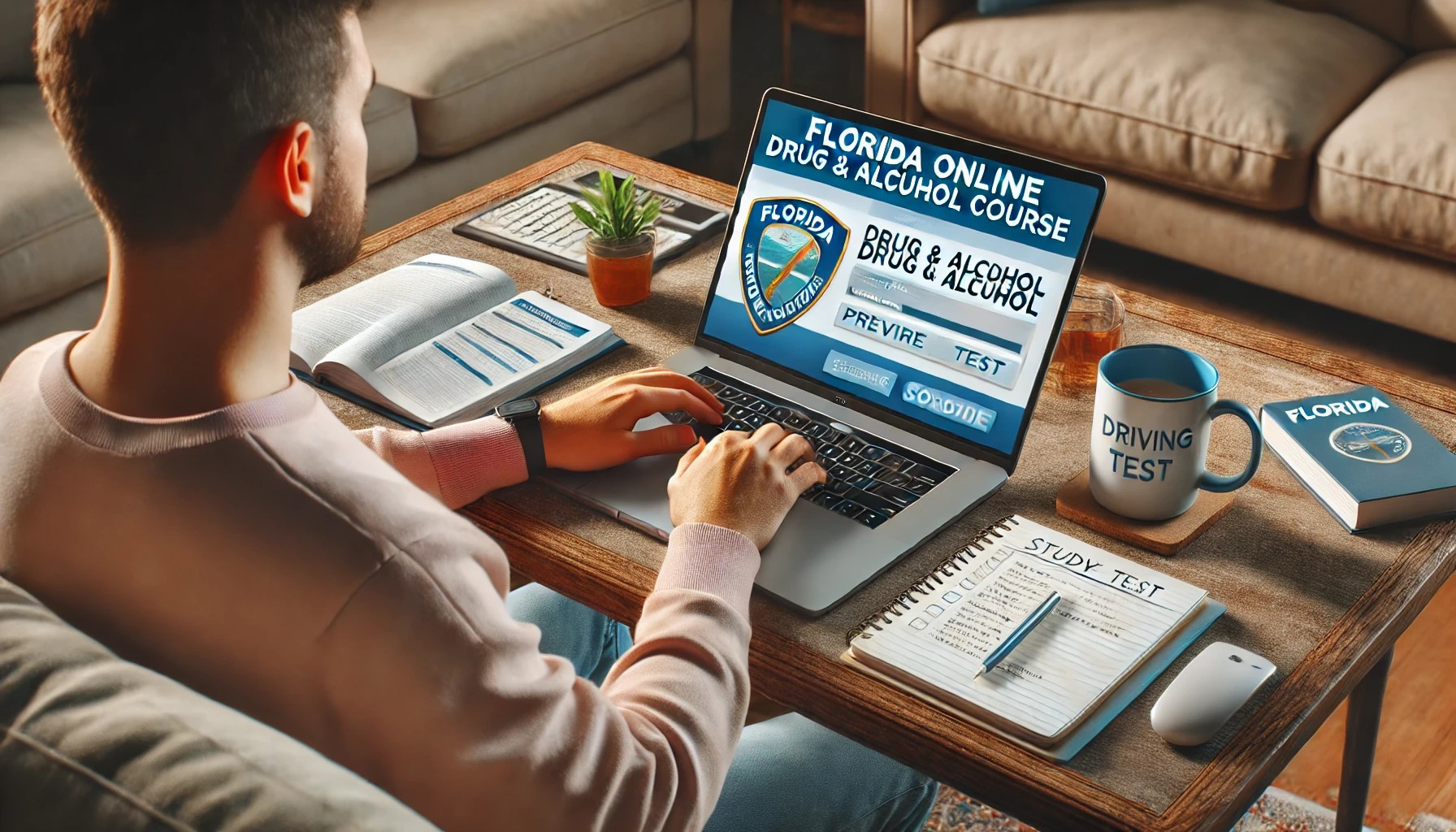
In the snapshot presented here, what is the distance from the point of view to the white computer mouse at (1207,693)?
925mm

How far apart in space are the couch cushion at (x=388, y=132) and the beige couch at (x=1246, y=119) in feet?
3.29

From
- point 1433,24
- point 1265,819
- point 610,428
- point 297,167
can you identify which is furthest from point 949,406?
point 1433,24

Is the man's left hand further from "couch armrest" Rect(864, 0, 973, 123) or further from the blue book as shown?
"couch armrest" Rect(864, 0, 973, 123)

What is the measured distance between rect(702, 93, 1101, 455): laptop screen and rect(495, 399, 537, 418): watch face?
0.25 m

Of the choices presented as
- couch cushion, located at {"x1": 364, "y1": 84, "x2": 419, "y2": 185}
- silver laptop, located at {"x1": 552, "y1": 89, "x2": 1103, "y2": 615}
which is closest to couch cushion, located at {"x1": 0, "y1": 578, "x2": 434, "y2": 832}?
silver laptop, located at {"x1": 552, "y1": 89, "x2": 1103, "y2": 615}

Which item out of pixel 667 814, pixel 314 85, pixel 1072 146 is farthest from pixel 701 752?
pixel 1072 146

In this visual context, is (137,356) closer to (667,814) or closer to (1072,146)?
(667,814)

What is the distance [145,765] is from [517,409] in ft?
2.21

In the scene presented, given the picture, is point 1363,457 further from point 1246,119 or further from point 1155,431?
point 1246,119

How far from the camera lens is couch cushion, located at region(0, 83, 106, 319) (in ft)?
7.33

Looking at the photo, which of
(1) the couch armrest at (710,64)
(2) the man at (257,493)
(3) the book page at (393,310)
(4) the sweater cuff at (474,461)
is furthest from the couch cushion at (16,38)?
(2) the man at (257,493)

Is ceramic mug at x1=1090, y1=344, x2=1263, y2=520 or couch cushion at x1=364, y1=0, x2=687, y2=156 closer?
ceramic mug at x1=1090, y1=344, x2=1263, y2=520

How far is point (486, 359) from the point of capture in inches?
55.9

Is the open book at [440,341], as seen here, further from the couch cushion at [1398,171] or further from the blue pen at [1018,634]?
the couch cushion at [1398,171]
